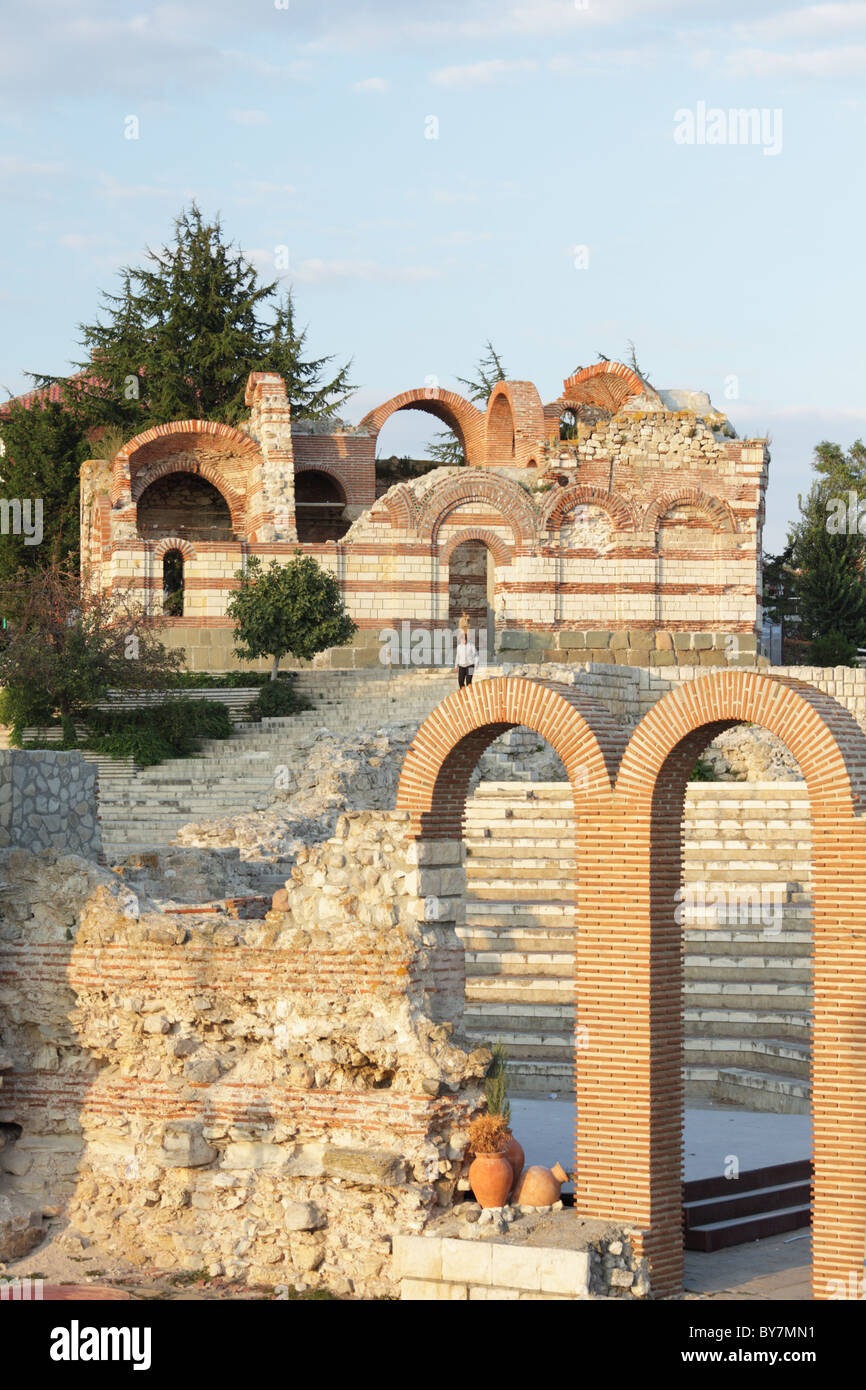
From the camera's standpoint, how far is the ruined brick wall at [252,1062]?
9672 mm

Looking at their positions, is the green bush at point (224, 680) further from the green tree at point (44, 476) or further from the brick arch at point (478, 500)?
the green tree at point (44, 476)

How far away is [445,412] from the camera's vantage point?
38.0 metres

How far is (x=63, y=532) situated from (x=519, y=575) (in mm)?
11081

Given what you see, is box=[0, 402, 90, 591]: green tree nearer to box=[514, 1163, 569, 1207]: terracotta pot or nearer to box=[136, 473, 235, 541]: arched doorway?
box=[136, 473, 235, 541]: arched doorway

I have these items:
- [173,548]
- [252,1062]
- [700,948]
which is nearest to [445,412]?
[173,548]

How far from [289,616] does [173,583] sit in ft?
28.4

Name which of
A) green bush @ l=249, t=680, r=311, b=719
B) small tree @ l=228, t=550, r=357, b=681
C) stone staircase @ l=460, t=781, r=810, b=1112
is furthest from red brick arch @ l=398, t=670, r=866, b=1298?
small tree @ l=228, t=550, r=357, b=681

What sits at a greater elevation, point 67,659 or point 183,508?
point 183,508

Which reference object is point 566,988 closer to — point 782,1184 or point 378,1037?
point 782,1184

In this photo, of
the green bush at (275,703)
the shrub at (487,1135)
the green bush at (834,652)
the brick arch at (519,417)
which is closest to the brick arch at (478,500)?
the brick arch at (519,417)

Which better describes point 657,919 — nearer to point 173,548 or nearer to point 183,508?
point 173,548

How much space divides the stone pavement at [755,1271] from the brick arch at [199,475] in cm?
2515

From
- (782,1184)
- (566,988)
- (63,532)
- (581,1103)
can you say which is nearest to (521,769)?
(566,988)

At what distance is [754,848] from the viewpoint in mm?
18562
